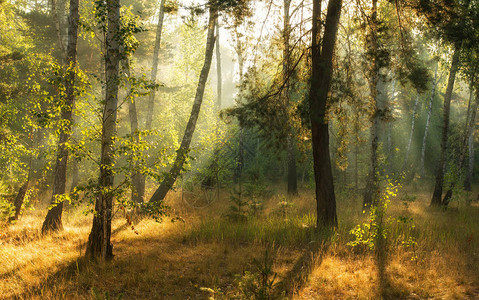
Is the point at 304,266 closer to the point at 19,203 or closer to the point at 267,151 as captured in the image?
the point at 267,151

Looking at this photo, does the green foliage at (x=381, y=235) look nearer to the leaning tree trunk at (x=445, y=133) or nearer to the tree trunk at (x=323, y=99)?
the tree trunk at (x=323, y=99)

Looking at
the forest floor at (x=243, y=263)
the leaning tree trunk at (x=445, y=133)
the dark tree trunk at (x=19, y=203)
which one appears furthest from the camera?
the leaning tree trunk at (x=445, y=133)

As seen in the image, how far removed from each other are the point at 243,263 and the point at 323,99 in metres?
4.15

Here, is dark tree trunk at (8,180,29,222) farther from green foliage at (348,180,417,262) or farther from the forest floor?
green foliage at (348,180,417,262)

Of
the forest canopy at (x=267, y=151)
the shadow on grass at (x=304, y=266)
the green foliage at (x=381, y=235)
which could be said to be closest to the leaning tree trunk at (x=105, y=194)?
the forest canopy at (x=267, y=151)

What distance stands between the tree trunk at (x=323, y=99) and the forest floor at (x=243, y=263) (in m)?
0.68

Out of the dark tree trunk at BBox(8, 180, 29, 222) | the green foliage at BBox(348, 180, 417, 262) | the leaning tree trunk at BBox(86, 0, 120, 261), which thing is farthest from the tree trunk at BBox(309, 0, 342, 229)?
the dark tree trunk at BBox(8, 180, 29, 222)

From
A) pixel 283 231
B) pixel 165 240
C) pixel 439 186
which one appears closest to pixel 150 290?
pixel 165 240

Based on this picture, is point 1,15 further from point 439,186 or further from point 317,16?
point 439,186

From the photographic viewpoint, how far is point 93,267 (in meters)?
4.98

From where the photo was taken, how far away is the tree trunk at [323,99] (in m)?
6.66

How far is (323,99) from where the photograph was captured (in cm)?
666

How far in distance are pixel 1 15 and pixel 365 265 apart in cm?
1799

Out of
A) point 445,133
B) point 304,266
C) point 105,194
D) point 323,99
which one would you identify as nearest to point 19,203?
point 105,194
